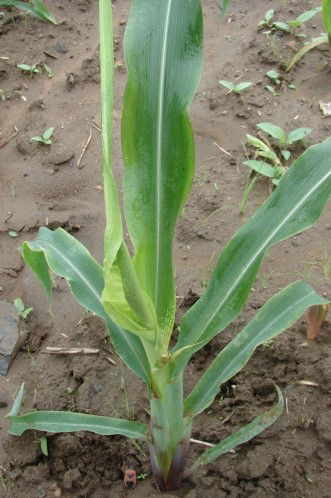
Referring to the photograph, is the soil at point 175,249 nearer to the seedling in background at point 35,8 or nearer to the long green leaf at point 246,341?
the seedling in background at point 35,8

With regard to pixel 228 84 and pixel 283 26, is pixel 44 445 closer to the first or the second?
pixel 228 84

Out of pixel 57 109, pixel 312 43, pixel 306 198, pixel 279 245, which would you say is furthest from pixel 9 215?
pixel 312 43

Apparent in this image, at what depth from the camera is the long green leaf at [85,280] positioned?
4.34ft

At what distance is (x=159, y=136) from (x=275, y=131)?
1.08 metres

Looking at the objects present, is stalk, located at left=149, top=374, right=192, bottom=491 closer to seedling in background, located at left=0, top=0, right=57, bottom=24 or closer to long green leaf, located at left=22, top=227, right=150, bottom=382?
long green leaf, located at left=22, top=227, right=150, bottom=382

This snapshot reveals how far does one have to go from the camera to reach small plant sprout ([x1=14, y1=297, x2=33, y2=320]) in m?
1.79

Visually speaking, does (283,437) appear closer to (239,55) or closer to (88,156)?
(88,156)

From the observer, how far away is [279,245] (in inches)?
74.8

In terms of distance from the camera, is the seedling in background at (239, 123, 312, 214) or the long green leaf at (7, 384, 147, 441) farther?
the seedling in background at (239, 123, 312, 214)

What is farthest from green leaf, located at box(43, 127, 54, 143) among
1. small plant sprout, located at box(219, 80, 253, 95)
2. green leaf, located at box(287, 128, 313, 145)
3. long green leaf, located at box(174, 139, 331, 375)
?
long green leaf, located at box(174, 139, 331, 375)

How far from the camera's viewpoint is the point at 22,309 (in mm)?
1809

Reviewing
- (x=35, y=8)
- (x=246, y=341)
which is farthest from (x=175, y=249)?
(x=35, y=8)

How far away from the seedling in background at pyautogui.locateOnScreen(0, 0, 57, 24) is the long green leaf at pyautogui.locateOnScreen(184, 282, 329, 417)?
2178 millimetres

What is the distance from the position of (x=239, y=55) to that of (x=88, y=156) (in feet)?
3.02
